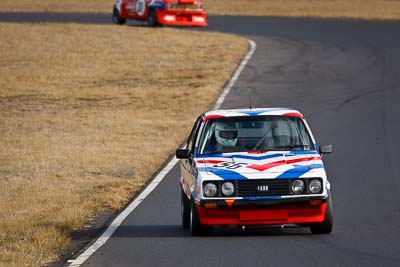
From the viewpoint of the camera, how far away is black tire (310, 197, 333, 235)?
1319 cm

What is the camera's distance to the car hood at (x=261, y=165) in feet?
43.1

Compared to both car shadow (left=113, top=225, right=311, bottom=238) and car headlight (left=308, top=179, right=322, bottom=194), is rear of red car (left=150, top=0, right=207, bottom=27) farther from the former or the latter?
car headlight (left=308, top=179, right=322, bottom=194)

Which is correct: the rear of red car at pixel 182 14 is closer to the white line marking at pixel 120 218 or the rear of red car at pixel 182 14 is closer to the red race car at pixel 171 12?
the red race car at pixel 171 12

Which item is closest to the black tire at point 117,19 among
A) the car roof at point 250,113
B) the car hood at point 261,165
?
the car roof at point 250,113

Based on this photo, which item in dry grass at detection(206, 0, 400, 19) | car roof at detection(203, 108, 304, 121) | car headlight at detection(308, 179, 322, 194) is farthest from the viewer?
dry grass at detection(206, 0, 400, 19)

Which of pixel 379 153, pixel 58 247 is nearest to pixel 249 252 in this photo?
pixel 58 247

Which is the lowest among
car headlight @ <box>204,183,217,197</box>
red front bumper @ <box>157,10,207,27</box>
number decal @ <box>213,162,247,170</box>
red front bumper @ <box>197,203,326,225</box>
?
red front bumper @ <box>157,10,207,27</box>

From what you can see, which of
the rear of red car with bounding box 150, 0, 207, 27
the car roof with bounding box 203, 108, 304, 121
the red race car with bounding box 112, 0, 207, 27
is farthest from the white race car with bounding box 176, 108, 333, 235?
the rear of red car with bounding box 150, 0, 207, 27

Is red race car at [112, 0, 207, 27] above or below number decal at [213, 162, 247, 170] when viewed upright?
below

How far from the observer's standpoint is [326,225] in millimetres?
13273

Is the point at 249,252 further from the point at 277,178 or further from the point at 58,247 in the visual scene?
the point at 58,247

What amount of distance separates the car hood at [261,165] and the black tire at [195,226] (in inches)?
16.8

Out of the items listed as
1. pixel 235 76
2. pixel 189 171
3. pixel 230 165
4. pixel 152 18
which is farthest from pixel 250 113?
pixel 152 18

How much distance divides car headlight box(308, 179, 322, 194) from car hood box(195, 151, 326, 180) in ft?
0.26
